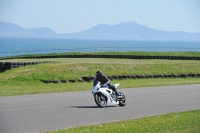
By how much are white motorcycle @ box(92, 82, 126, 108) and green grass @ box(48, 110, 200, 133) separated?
3.30m

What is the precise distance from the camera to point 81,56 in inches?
2185

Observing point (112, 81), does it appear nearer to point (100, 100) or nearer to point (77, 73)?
point (77, 73)

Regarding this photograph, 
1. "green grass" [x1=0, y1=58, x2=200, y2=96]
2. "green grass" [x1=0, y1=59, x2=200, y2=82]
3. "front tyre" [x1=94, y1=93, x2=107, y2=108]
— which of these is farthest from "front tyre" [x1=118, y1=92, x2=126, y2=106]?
"green grass" [x1=0, y1=59, x2=200, y2=82]

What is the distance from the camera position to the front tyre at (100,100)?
18.8m

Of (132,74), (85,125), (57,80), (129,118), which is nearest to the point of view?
(85,125)

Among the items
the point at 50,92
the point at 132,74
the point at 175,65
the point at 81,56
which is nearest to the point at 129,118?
the point at 50,92

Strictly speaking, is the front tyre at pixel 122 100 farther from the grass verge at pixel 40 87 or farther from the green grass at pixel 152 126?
the grass verge at pixel 40 87

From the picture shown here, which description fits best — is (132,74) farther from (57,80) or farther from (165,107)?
(165,107)

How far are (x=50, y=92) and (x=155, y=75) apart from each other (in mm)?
14534

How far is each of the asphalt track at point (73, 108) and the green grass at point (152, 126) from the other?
2.59 ft

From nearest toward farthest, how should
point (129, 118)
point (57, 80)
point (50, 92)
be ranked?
point (129, 118) → point (50, 92) → point (57, 80)

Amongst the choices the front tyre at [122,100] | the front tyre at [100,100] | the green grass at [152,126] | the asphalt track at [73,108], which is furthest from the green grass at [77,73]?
the green grass at [152,126]

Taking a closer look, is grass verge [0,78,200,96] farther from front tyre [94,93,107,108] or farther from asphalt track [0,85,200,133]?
front tyre [94,93,107,108]

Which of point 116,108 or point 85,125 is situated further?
point 116,108
